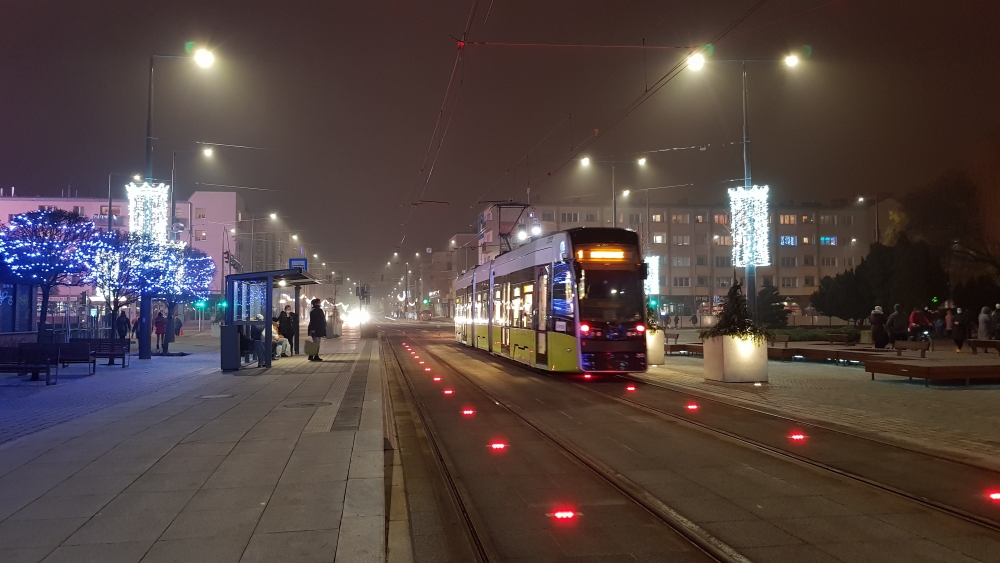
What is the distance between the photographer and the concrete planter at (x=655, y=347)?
23.0 m

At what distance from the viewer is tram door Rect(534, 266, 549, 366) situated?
19.1 meters

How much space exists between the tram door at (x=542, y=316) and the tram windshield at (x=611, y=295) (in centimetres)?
165

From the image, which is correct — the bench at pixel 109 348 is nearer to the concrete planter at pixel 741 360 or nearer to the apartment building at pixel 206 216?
the concrete planter at pixel 741 360

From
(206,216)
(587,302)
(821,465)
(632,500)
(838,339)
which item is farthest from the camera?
(206,216)

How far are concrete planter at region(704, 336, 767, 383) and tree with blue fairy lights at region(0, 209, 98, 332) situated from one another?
1867 cm

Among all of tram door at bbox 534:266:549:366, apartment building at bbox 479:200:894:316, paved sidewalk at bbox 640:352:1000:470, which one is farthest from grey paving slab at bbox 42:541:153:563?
apartment building at bbox 479:200:894:316

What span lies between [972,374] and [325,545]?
47.2 feet

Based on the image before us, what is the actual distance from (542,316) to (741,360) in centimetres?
508

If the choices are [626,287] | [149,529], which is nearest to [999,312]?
[626,287]

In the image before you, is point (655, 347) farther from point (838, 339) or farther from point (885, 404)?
point (885, 404)

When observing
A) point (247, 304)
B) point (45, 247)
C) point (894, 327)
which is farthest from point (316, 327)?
point (894, 327)

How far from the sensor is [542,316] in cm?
1941

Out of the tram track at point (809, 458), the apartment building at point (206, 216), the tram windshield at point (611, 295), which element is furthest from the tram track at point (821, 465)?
the apartment building at point (206, 216)

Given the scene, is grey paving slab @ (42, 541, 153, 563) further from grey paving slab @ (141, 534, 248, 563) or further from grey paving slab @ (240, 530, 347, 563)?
grey paving slab @ (240, 530, 347, 563)
